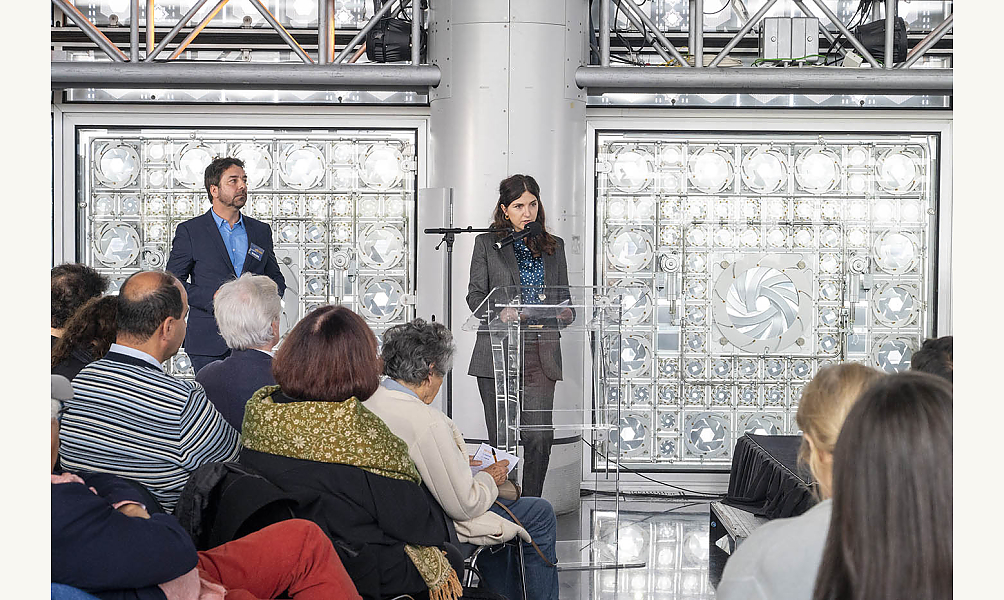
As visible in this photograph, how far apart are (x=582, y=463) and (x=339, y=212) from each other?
1991 mm

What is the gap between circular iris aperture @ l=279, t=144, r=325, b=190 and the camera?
5.73 meters

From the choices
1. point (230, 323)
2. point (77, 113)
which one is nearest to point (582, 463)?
point (230, 323)

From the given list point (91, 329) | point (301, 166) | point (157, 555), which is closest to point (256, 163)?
point (301, 166)

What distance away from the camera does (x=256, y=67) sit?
512 cm

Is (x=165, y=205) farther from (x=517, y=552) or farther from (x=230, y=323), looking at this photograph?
(x=517, y=552)

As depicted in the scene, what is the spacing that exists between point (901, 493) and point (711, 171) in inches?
185

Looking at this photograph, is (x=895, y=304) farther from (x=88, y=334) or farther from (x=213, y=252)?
(x=88, y=334)

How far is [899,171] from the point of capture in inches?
224

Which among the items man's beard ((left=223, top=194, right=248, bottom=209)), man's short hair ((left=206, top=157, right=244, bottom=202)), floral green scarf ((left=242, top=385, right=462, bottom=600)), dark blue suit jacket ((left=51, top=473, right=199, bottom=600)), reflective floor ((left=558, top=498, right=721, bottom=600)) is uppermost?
man's short hair ((left=206, top=157, right=244, bottom=202))

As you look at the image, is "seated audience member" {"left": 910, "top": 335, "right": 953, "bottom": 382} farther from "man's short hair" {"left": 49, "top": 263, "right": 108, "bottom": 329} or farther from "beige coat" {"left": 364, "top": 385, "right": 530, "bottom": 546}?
"man's short hair" {"left": 49, "top": 263, "right": 108, "bottom": 329}

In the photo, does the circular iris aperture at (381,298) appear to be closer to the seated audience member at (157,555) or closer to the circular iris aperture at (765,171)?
the circular iris aperture at (765,171)

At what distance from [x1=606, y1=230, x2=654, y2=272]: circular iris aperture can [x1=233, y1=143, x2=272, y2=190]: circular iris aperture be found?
6.57 ft

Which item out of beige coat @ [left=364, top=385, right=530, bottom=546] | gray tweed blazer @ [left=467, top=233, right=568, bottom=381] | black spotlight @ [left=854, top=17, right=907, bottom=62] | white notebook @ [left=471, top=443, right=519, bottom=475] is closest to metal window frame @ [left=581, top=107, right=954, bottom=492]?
black spotlight @ [left=854, top=17, right=907, bottom=62]

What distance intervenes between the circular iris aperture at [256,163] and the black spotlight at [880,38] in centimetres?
331
